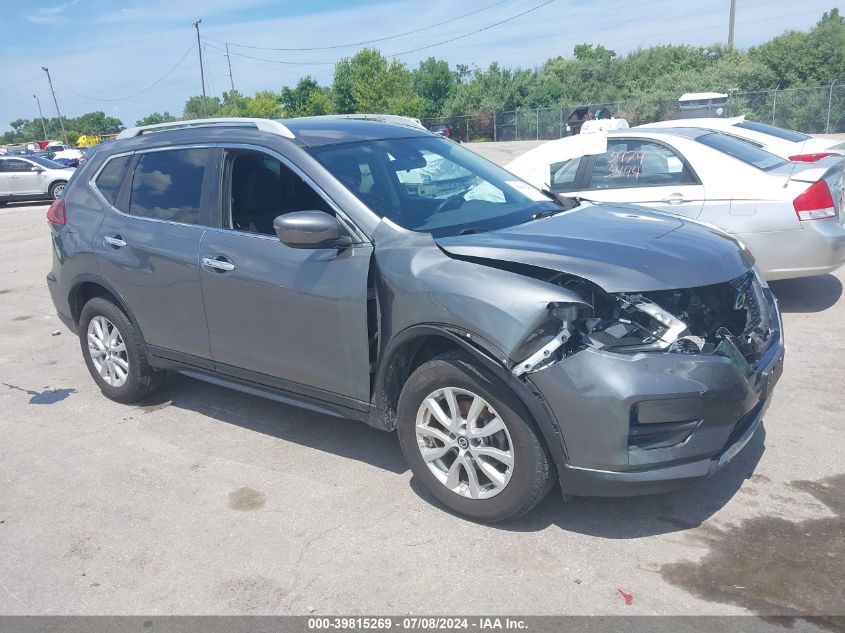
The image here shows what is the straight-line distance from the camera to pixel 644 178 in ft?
23.3

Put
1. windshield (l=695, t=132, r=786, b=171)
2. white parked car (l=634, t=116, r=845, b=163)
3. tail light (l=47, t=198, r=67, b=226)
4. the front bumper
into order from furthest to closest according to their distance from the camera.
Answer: white parked car (l=634, t=116, r=845, b=163)
windshield (l=695, t=132, r=786, b=171)
tail light (l=47, t=198, r=67, b=226)
the front bumper

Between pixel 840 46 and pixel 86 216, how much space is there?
5496 cm

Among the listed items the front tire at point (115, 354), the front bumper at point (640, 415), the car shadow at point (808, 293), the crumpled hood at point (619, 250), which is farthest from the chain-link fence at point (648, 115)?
the front bumper at point (640, 415)

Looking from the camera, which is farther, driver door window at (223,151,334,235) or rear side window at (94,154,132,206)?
rear side window at (94,154,132,206)

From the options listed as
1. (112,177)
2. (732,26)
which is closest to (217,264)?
(112,177)

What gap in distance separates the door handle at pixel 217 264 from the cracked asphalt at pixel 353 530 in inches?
45.7

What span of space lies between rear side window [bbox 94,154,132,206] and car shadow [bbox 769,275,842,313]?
18.7ft

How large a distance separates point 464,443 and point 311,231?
1327mm

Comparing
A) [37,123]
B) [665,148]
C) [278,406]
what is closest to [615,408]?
[278,406]

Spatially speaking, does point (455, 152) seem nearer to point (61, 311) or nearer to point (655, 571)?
point (655, 571)

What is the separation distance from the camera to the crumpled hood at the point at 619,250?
11.3 feet

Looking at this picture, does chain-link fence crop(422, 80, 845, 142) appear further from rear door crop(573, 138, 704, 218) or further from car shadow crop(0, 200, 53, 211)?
rear door crop(573, 138, 704, 218)

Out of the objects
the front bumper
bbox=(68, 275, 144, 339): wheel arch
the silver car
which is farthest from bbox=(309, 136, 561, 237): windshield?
the silver car

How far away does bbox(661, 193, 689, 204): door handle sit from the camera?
6.81 m
